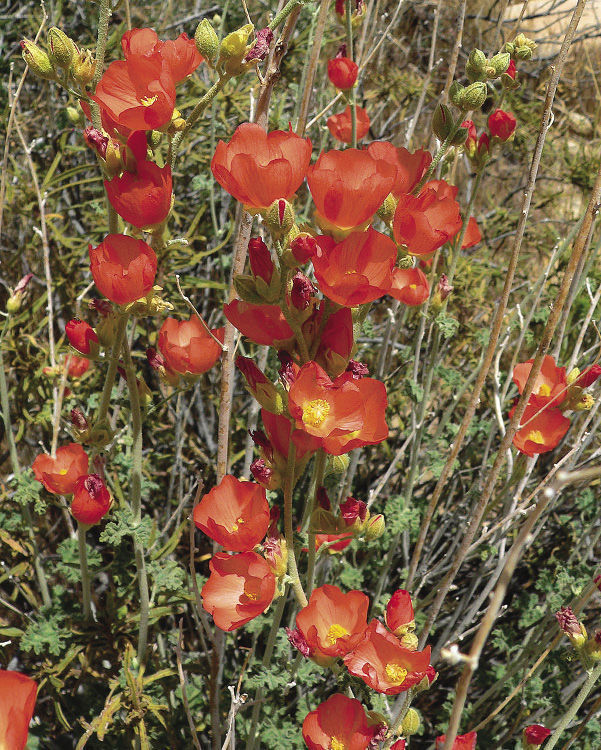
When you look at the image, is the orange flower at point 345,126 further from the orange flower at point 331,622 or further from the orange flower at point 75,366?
the orange flower at point 331,622

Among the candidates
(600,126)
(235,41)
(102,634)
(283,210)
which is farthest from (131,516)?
(600,126)

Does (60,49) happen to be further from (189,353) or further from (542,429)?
(542,429)

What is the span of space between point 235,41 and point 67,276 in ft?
3.91

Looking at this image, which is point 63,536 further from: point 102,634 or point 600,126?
point 600,126

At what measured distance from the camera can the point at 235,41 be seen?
2.84 feet

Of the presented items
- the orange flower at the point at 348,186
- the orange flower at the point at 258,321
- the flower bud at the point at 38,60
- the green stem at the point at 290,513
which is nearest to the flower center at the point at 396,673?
the green stem at the point at 290,513

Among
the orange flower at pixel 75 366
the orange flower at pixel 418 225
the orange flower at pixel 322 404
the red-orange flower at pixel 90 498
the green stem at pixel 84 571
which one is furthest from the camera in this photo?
the orange flower at pixel 75 366

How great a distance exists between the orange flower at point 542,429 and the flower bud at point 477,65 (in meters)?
0.56

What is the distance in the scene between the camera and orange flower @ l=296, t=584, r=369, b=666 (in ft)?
2.63

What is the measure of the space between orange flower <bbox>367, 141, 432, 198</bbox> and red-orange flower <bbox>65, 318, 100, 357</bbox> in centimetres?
46

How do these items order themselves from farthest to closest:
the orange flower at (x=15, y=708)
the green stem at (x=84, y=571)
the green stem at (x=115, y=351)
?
the green stem at (x=84, y=571)
the green stem at (x=115, y=351)
the orange flower at (x=15, y=708)

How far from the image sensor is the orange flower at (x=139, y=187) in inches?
32.4

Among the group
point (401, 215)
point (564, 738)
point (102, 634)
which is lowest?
point (564, 738)

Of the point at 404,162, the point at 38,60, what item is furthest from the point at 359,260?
the point at 38,60
